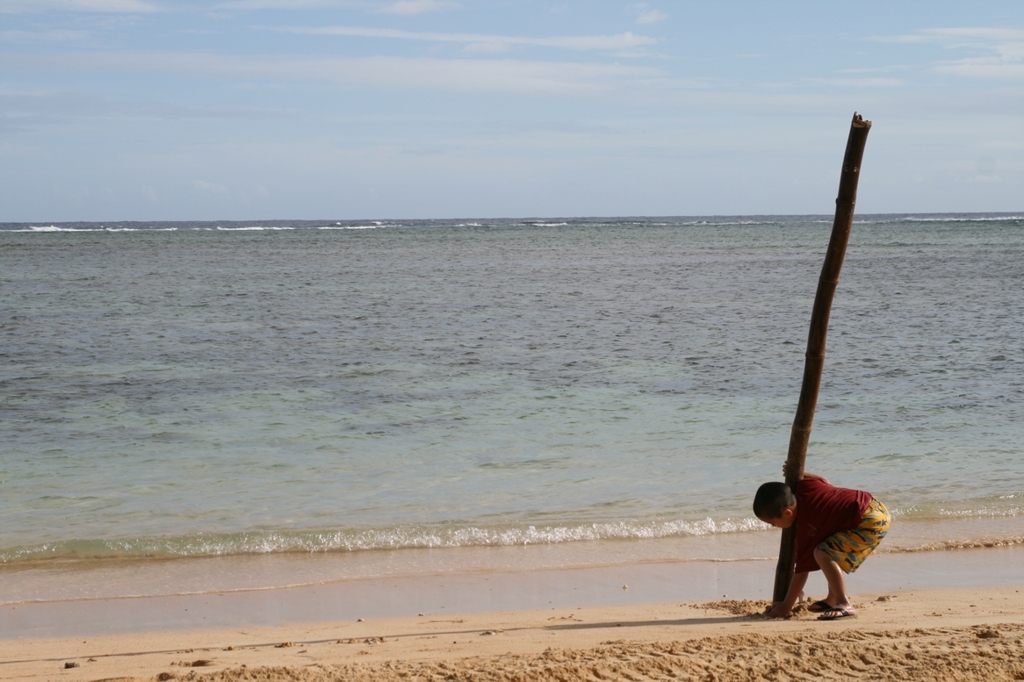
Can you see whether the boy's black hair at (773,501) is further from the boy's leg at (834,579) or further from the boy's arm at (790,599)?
the boy's arm at (790,599)

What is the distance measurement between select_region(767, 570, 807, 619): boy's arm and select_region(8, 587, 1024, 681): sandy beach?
87 millimetres

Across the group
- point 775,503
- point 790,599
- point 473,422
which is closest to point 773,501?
point 775,503

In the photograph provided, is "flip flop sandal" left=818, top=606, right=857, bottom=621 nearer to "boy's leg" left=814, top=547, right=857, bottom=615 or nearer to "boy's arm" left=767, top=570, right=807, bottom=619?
"boy's leg" left=814, top=547, right=857, bottom=615

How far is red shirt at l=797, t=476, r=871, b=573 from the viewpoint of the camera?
522cm

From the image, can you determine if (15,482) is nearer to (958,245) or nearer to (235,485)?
(235,485)

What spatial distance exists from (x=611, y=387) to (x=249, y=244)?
169 feet

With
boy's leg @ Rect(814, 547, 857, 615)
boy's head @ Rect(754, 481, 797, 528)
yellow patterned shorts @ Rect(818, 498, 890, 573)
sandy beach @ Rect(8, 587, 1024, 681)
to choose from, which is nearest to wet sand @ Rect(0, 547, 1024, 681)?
sandy beach @ Rect(8, 587, 1024, 681)

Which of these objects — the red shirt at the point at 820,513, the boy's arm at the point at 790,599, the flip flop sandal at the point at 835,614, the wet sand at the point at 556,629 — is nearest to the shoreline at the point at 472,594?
the wet sand at the point at 556,629

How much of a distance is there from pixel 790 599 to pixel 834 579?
10.6 inches

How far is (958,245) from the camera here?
54594 millimetres

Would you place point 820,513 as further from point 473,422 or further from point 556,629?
point 473,422

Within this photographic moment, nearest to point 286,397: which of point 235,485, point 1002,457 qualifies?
point 235,485

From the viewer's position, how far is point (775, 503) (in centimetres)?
525

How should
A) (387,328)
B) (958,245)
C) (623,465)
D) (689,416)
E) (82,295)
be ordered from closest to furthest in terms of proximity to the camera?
(623,465)
(689,416)
(387,328)
(82,295)
(958,245)
